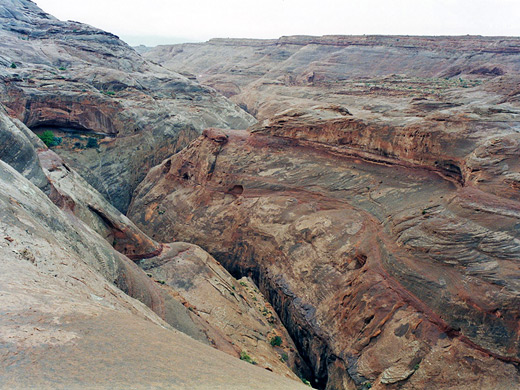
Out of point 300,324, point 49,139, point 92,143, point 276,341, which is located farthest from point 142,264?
point 49,139

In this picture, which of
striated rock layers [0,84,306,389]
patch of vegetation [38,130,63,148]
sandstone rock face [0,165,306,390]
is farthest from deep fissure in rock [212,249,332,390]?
patch of vegetation [38,130,63,148]

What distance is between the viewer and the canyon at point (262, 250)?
18.7 ft

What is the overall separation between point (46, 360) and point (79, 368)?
421 mm

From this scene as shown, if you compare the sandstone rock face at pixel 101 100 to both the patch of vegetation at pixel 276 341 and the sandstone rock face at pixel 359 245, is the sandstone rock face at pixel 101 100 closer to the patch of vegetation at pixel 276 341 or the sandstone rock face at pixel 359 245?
the sandstone rock face at pixel 359 245

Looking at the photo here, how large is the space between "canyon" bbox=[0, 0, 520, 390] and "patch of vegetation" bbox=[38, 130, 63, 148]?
60 cm

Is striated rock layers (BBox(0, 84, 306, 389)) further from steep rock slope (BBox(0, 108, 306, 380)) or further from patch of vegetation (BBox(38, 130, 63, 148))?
A: patch of vegetation (BBox(38, 130, 63, 148))

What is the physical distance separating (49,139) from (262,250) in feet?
73.8

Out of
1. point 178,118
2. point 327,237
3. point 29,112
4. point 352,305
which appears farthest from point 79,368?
point 178,118

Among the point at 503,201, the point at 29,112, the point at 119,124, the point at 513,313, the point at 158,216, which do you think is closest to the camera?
the point at 513,313

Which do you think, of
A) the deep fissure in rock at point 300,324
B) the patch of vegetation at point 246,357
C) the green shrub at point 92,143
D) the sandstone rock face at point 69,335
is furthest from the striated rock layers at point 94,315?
the green shrub at point 92,143

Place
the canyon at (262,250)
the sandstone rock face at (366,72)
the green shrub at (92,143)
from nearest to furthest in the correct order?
the canyon at (262,250) < the green shrub at (92,143) < the sandstone rock face at (366,72)

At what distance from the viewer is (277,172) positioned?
21.4 m

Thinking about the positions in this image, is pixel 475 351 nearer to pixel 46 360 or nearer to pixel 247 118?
pixel 46 360

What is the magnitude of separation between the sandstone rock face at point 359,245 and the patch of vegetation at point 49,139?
10840 mm
